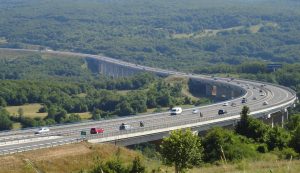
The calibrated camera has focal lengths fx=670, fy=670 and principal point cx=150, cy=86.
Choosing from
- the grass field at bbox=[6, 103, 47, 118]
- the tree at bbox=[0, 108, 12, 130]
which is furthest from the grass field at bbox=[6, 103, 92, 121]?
the tree at bbox=[0, 108, 12, 130]

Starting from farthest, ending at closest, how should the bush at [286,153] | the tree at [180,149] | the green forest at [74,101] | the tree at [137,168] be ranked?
1. the green forest at [74,101]
2. the bush at [286,153]
3. the tree at [180,149]
4. the tree at [137,168]

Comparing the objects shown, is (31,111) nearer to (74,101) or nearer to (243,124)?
(74,101)

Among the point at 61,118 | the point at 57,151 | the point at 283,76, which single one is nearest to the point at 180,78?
the point at 283,76

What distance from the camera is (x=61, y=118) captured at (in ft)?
313

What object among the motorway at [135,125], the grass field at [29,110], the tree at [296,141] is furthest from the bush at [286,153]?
the grass field at [29,110]

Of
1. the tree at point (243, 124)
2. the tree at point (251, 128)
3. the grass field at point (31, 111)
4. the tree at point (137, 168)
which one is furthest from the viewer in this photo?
the grass field at point (31, 111)

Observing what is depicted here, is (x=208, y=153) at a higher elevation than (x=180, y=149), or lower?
lower

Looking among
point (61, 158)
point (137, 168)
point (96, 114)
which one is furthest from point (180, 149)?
point (96, 114)

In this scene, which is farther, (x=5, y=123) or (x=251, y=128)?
(x=5, y=123)

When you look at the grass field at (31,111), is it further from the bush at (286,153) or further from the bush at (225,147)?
the bush at (286,153)

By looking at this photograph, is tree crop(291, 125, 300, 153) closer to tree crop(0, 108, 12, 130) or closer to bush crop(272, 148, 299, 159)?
bush crop(272, 148, 299, 159)

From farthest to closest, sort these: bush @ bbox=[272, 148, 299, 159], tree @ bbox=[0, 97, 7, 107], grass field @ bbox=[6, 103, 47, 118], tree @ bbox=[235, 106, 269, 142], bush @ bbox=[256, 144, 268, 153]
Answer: tree @ bbox=[0, 97, 7, 107], grass field @ bbox=[6, 103, 47, 118], tree @ bbox=[235, 106, 269, 142], bush @ bbox=[256, 144, 268, 153], bush @ bbox=[272, 148, 299, 159]

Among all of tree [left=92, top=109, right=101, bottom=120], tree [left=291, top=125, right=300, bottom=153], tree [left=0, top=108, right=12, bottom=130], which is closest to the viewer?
tree [left=291, top=125, right=300, bottom=153]

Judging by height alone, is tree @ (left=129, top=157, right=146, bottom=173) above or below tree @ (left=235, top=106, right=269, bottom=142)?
above
